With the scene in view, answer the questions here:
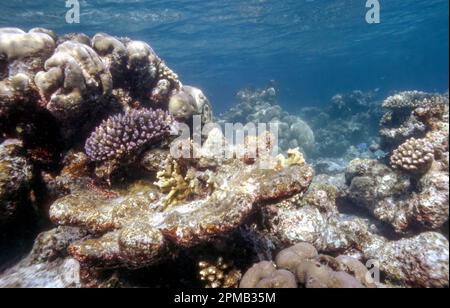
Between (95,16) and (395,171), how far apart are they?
87.8 ft

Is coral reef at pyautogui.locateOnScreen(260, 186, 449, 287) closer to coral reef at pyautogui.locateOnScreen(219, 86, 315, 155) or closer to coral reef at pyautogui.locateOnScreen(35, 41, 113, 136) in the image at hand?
coral reef at pyautogui.locateOnScreen(35, 41, 113, 136)

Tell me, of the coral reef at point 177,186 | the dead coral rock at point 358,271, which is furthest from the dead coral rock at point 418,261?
the coral reef at point 177,186

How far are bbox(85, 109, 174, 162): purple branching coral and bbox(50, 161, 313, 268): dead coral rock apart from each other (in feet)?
2.69

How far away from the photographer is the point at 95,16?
2645cm

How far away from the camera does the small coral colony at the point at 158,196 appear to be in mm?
3963

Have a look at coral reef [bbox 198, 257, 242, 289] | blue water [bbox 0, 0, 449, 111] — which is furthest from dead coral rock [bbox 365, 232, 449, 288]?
blue water [bbox 0, 0, 449, 111]

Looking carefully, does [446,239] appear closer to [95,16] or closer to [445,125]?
[445,125]

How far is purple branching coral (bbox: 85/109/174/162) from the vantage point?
5.27 metres

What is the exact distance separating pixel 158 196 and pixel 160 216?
68 cm

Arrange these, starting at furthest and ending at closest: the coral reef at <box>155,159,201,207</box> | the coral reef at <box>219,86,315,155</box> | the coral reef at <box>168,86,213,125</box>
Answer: the coral reef at <box>219,86,315,155</box> → the coral reef at <box>168,86,213,125</box> → the coral reef at <box>155,159,201,207</box>

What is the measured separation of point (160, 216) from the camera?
4441 mm

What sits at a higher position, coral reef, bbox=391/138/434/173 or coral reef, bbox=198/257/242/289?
coral reef, bbox=391/138/434/173

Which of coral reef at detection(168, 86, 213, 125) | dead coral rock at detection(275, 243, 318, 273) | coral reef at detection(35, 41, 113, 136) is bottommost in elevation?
dead coral rock at detection(275, 243, 318, 273)
